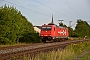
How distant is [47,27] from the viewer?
3953 cm

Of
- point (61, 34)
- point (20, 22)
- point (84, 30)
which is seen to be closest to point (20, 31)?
point (20, 22)

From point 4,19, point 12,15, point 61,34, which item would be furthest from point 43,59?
point 61,34

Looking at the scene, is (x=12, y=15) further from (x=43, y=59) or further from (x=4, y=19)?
(x=43, y=59)

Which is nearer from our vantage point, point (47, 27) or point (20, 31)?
point (20, 31)

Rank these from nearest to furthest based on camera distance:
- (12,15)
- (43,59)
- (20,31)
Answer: (43,59), (12,15), (20,31)

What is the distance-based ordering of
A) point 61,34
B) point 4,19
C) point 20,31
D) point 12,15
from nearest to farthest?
point 4,19 → point 12,15 → point 20,31 → point 61,34

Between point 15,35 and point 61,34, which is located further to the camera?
point 61,34

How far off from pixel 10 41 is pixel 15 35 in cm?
179

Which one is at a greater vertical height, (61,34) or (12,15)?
(12,15)

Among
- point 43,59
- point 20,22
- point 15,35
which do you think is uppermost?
point 20,22

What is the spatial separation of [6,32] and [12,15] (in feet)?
11.6

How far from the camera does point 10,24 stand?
33188mm

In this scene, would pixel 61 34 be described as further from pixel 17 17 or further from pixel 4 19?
pixel 4 19

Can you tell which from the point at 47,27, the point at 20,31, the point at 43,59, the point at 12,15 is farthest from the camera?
the point at 47,27
